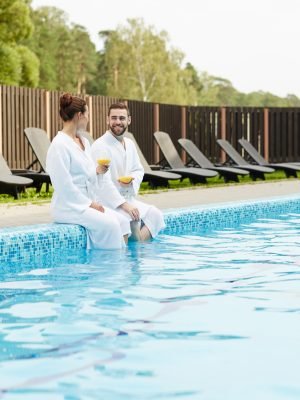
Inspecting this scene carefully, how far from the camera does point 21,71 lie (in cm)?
5066

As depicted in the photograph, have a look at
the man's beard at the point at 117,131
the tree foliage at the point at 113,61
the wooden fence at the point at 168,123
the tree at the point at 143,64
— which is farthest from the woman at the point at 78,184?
the tree at the point at 143,64

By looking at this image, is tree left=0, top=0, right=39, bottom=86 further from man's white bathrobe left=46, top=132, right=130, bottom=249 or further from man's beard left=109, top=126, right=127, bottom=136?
man's white bathrobe left=46, top=132, right=130, bottom=249

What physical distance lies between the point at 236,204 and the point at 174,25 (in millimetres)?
60994

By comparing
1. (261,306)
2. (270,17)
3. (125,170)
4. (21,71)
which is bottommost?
(261,306)

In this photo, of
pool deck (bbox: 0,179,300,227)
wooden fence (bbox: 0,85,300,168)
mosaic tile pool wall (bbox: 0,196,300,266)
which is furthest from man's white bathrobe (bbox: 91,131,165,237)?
wooden fence (bbox: 0,85,300,168)

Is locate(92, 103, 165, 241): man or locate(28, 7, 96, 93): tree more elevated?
locate(28, 7, 96, 93): tree

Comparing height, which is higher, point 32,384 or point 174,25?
point 174,25

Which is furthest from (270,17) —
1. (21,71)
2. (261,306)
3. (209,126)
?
(261,306)

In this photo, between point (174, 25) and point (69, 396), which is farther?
point (174, 25)

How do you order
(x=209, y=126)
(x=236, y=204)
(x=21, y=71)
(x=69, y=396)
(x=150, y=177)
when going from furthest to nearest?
(x=21, y=71)
(x=209, y=126)
(x=150, y=177)
(x=236, y=204)
(x=69, y=396)

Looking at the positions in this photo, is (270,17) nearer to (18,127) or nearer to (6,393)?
(18,127)

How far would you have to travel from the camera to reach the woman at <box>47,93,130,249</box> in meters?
6.96

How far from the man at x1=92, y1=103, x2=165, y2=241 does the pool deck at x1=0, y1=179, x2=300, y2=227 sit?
37.5 inches

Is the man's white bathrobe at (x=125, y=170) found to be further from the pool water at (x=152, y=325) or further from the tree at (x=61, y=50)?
the tree at (x=61, y=50)
